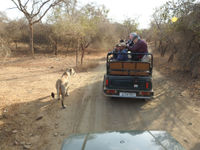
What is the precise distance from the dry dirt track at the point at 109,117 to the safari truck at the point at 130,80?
1.76ft

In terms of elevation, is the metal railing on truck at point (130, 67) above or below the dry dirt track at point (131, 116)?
above

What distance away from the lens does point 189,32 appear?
8859 mm

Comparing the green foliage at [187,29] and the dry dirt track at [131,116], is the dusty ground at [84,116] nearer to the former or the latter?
the dry dirt track at [131,116]

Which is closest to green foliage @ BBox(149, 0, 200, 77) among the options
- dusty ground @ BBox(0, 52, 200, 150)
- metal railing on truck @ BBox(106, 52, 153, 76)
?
dusty ground @ BBox(0, 52, 200, 150)

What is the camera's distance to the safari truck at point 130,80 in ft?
17.6

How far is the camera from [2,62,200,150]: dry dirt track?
3927 millimetres

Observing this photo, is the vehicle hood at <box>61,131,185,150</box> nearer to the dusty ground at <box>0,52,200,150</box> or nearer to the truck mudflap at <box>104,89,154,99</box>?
the dusty ground at <box>0,52,200,150</box>

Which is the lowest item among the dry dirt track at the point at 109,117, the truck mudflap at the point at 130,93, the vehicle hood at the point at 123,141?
the dry dirt track at the point at 109,117

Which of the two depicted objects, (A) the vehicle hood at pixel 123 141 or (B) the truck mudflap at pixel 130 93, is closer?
(A) the vehicle hood at pixel 123 141

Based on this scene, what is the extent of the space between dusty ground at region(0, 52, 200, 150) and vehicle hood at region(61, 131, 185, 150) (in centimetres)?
184

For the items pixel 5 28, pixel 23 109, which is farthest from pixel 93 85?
pixel 5 28

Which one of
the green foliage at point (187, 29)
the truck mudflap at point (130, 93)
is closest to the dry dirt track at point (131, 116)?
the truck mudflap at point (130, 93)

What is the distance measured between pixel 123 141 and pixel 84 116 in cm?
313

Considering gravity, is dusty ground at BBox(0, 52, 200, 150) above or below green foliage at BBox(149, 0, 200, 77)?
below
